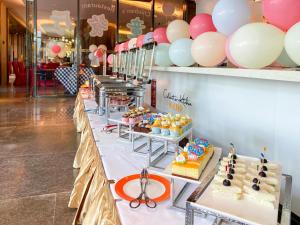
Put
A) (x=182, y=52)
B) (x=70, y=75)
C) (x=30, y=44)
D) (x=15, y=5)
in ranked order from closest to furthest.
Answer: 1. (x=182, y=52)
2. (x=30, y=44)
3. (x=70, y=75)
4. (x=15, y=5)

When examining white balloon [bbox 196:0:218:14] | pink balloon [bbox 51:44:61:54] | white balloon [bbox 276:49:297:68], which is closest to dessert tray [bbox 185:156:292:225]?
white balloon [bbox 276:49:297:68]

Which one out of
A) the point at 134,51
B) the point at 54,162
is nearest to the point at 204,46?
the point at 134,51

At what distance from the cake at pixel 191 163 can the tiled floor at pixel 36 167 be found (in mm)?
1316

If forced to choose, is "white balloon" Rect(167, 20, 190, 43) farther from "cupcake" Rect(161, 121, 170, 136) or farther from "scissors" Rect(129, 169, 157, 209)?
"scissors" Rect(129, 169, 157, 209)

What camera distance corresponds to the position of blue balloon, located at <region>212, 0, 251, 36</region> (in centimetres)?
133

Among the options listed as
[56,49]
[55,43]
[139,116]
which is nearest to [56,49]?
[56,49]

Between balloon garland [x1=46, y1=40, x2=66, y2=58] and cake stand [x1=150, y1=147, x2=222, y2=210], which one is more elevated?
balloon garland [x1=46, y1=40, x2=66, y2=58]

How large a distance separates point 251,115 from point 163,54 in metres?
1.05

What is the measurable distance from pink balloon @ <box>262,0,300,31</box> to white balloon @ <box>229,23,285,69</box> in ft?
0.11

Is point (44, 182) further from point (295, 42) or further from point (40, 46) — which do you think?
point (40, 46)

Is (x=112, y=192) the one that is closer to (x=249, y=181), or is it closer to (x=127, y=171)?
(x=127, y=171)

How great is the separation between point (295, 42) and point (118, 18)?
8167 mm

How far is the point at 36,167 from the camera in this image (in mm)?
2850

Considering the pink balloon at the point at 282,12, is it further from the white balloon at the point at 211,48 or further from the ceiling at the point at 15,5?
the ceiling at the point at 15,5
